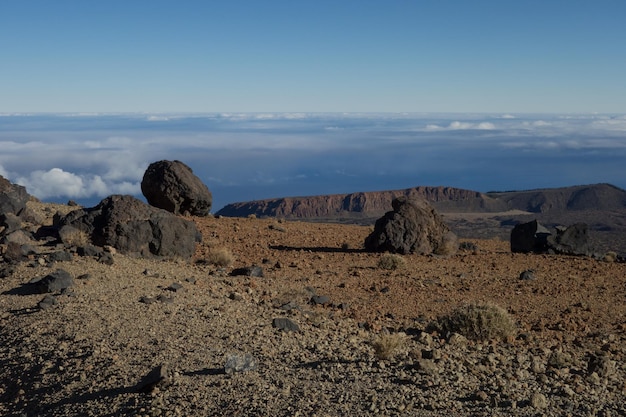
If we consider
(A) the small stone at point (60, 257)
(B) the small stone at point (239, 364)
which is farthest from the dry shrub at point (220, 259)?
(B) the small stone at point (239, 364)

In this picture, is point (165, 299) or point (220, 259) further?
point (220, 259)

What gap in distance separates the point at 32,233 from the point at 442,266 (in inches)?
437

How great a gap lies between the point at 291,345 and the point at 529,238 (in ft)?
52.8

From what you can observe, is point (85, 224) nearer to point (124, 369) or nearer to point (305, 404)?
point (124, 369)

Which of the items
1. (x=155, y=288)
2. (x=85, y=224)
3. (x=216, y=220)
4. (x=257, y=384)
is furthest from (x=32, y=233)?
(x=257, y=384)

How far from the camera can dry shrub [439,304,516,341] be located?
10641mm

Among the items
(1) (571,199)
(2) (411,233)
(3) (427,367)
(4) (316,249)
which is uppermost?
(3) (427,367)

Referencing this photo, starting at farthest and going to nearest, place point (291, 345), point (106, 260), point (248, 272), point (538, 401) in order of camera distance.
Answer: point (248, 272) < point (106, 260) < point (291, 345) < point (538, 401)

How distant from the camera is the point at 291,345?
9078mm

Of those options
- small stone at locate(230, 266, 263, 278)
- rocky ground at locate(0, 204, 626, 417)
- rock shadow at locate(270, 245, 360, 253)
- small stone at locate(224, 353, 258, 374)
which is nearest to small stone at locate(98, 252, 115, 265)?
rocky ground at locate(0, 204, 626, 417)

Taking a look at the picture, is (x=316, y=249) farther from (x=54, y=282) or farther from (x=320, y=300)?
(x=54, y=282)

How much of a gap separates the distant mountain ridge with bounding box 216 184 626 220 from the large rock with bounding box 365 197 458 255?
209 feet

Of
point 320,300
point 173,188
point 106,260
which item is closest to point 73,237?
point 106,260

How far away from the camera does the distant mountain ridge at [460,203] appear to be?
291 ft
